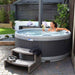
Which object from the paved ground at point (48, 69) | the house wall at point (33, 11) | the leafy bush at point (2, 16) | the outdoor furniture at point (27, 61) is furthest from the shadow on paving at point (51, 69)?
the leafy bush at point (2, 16)

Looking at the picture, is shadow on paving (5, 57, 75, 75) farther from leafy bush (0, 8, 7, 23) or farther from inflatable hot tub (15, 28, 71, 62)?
leafy bush (0, 8, 7, 23)

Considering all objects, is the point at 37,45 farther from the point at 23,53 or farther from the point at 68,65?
the point at 68,65

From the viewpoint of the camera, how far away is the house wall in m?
12.5

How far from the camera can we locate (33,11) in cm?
1277

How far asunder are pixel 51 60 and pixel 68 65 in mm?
531

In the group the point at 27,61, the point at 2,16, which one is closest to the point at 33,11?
the point at 2,16

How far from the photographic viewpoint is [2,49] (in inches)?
241

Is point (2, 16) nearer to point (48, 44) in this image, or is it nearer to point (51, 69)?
point (48, 44)

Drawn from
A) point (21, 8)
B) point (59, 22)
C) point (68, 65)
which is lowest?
point (68, 65)

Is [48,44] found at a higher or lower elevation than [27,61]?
higher

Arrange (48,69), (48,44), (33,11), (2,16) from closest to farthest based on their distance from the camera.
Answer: (48,69) → (48,44) → (33,11) → (2,16)

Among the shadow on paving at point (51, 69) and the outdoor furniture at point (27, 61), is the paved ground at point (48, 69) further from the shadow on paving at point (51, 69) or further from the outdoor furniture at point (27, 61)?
the outdoor furniture at point (27, 61)

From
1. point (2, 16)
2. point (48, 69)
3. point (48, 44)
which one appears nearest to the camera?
point (48, 69)

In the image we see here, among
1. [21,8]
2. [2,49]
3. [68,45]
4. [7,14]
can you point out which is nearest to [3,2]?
[7,14]
